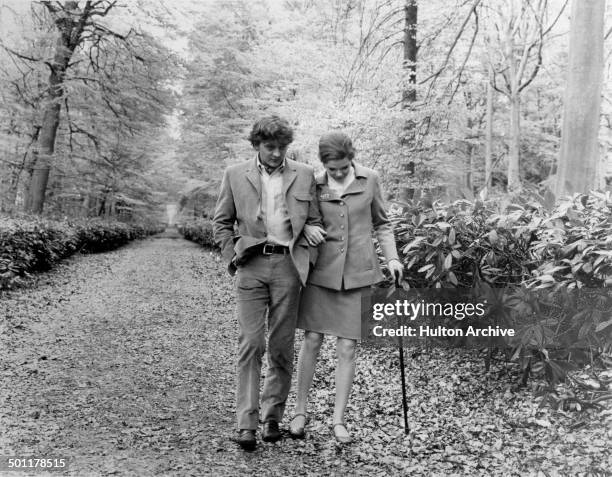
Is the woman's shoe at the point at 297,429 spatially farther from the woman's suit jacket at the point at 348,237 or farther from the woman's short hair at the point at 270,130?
the woman's short hair at the point at 270,130

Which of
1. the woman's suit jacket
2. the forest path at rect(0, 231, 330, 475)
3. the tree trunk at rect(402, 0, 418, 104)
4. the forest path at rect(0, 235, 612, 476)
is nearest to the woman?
the woman's suit jacket

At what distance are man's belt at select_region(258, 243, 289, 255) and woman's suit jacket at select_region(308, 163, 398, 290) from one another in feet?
0.85

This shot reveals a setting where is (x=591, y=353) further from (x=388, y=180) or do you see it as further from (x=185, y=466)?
(x=388, y=180)

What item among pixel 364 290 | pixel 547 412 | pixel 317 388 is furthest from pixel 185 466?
pixel 547 412

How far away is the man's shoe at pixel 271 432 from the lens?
3.42 metres

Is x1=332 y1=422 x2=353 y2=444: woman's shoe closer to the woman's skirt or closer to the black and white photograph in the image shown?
the black and white photograph

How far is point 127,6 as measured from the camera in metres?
15.4

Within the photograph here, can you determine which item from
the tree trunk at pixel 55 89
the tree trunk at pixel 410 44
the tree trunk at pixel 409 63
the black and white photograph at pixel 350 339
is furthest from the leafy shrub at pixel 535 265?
the tree trunk at pixel 55 89

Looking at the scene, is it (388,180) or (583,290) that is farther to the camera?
(388,180)

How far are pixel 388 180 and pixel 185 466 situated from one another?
8.60 metres

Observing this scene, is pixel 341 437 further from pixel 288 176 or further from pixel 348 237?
pixel 288 176

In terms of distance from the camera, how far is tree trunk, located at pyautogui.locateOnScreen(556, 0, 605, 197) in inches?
195

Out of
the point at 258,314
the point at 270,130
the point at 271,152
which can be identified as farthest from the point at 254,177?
the point at 258,314

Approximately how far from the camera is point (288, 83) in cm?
1455
